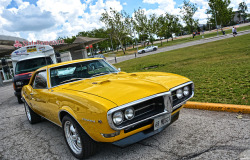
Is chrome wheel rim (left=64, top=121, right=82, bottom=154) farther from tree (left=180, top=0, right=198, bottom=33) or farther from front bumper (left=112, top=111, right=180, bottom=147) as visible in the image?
tree (left=180, top=0, right=198, bottom=33)

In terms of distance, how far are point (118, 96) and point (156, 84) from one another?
70 centimetres

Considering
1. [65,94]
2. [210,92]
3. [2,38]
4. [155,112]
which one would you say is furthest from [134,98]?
[2,38]

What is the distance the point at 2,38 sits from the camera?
31344mm

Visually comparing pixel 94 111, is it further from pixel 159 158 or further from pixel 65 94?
pixel 159 158

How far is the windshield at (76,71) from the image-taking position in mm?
3903

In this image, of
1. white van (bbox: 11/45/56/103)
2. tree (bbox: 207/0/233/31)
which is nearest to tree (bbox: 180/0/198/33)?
tree (bbox: 207/0/233/31)

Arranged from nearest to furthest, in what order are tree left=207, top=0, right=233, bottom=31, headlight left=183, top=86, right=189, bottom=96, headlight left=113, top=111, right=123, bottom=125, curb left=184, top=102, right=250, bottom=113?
headlight left=113, top=111, right=123, bottom=125 < headlight left=183, top=86, right=189, bottom=96 < curb left=184, top=102, right=250, bottom=113 < tree left=207, top=0, right=233, bottom=31

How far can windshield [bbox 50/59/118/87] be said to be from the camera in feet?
12.8

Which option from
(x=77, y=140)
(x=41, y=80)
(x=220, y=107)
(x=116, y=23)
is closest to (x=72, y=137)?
(x=77, y=140)

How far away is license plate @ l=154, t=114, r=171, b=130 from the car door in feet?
6.86

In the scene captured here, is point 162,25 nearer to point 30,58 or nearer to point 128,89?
point 30,58

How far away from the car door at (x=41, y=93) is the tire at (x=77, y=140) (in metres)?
0.83

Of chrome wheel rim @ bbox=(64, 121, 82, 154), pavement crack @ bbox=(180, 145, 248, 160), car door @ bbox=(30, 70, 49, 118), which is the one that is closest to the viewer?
pavement crack @ bbox=(180, 145, 248, 160)

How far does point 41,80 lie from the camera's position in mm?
4246
